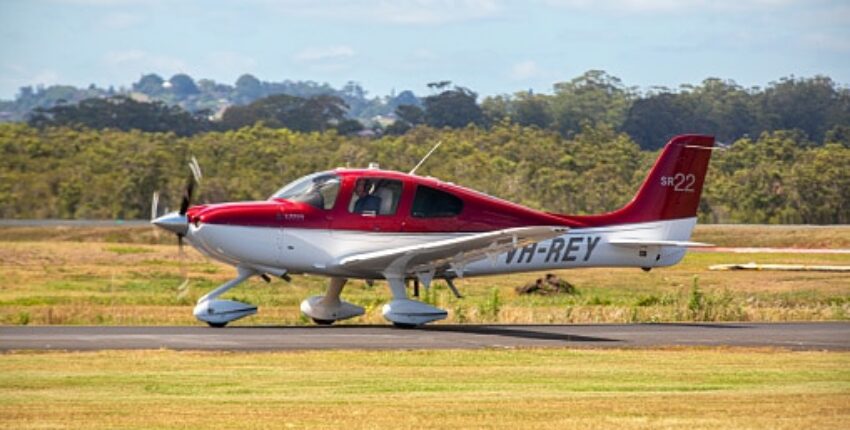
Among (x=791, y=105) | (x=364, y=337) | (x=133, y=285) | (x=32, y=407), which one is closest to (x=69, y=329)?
(x=364, y=337)

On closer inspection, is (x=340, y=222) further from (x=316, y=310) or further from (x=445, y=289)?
(x=445, y=289)

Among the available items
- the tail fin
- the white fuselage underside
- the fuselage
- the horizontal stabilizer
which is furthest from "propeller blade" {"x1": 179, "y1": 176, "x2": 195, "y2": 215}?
the tail fin

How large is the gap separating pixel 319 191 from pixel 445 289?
15.8 m

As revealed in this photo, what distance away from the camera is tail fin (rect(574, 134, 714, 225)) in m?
31.0

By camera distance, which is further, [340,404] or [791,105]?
[791,105]

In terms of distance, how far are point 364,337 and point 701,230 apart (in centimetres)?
5183

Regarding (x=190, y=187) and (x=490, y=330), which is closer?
(x=190, y=187)

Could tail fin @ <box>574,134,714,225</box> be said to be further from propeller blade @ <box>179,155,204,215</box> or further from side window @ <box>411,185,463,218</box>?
propeller blade @ <box>179,155,204,215</box>

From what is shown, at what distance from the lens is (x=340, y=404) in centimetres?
1706

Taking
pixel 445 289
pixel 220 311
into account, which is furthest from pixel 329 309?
pixel 445 289

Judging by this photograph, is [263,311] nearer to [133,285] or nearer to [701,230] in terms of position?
[133,285]

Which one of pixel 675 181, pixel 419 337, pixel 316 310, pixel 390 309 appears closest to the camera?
pixel 419 337

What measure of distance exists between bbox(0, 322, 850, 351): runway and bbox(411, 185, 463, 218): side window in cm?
197

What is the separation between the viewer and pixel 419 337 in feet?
84.1
